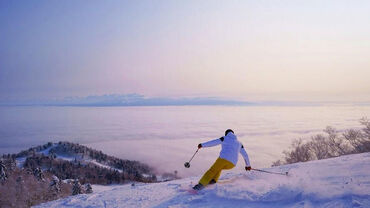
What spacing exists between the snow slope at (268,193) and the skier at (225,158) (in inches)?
14.1

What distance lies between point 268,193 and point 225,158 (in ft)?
7.60

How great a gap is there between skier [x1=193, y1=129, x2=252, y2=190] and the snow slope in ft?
1.18

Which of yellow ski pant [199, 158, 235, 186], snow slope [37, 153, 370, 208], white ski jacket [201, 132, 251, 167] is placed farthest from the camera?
white ski jacket [201, 132, 251, 167]

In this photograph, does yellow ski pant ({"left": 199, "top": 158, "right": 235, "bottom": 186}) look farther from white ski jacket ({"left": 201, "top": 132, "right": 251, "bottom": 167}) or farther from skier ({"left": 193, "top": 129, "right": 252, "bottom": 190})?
white ski jacket ({"left": 201, "top": 132, "right": 251, "bottom": 167})

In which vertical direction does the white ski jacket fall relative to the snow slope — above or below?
above

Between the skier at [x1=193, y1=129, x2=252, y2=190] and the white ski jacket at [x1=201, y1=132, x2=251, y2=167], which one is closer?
the skier at [x1=193, y1=129, x2=252, y2=190]

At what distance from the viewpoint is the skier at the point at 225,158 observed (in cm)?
919

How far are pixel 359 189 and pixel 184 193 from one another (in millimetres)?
4659

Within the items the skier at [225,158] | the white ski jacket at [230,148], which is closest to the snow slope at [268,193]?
the skier at [225,158]

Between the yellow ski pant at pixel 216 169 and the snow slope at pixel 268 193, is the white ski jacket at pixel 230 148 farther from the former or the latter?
the snow slope at pixel 268 193

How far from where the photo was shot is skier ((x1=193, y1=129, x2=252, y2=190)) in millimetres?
9188

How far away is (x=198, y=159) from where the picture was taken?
6147 inches

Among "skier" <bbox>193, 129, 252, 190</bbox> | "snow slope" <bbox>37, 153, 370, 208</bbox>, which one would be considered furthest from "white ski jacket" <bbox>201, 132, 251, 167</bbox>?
"snow slope" <bbox>37, 153, 370, 208</bbox>

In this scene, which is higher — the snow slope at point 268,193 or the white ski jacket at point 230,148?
the white ski jacket at point 230,148
